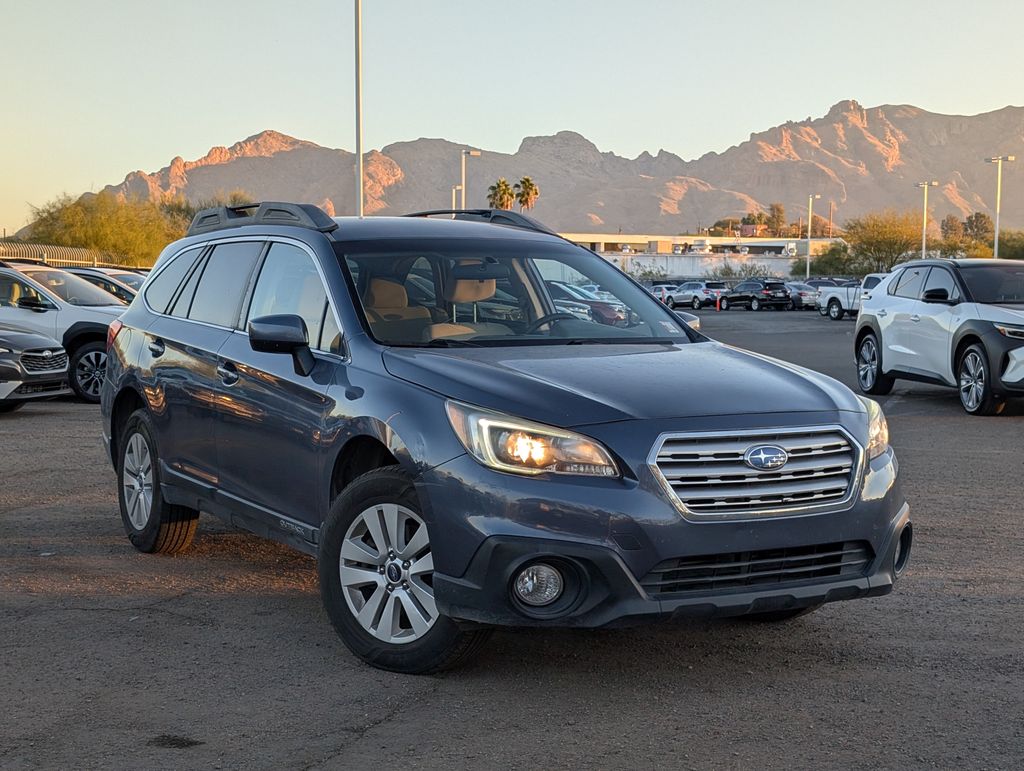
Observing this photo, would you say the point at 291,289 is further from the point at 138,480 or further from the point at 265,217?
the point at 138,480

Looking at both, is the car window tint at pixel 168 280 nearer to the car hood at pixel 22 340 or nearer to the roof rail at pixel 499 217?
the roof rail at pixel 499 217

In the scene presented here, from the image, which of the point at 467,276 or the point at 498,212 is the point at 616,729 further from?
the point at 498,212

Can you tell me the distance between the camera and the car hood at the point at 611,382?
4801 millimetres

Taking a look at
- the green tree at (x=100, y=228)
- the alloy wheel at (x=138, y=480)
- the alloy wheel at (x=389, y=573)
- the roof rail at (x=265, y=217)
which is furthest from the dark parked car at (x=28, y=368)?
the green tree at (x=100, y=228)

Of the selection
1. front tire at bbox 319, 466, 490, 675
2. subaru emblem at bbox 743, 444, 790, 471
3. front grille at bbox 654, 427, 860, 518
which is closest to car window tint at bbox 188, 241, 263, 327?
front tire at bbox 319, 466, 490, 675

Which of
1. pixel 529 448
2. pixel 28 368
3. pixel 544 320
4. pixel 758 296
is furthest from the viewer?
pixel 758 296

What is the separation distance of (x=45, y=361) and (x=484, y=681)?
37.6 feet

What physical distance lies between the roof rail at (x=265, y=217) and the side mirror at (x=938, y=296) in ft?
32.8

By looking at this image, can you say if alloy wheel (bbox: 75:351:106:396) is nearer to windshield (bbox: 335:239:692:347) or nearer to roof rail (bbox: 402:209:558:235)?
roof rail (bbox: 402:209:558:235)

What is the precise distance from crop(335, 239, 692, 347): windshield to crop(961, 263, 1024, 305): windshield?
960cm

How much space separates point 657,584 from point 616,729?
513 mm

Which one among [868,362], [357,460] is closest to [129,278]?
[868,362]

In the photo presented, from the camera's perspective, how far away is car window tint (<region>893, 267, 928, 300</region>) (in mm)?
16281

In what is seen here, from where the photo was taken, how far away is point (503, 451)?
15.5 ft
